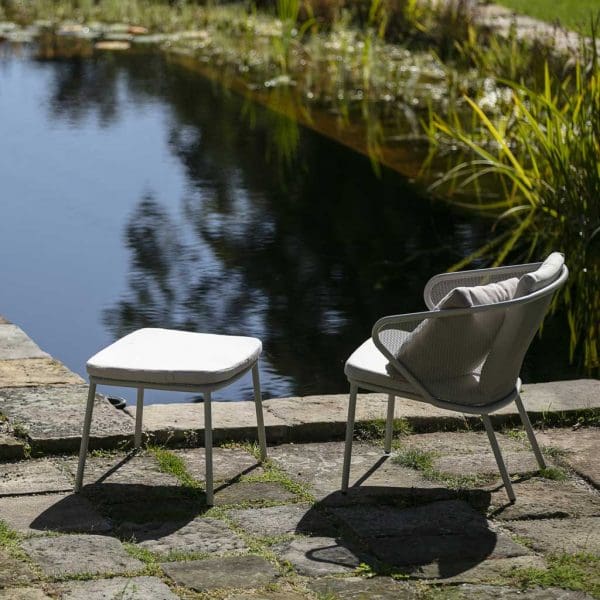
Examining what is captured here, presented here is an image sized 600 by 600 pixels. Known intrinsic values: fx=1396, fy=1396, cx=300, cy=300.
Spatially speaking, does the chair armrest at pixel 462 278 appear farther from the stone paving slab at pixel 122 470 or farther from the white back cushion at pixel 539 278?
the stone paving slab at pixel 122 470

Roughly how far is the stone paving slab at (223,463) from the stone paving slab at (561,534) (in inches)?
33.1

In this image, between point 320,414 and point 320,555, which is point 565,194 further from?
point 320,555

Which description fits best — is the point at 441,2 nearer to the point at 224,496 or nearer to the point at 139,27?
the point at 139,27

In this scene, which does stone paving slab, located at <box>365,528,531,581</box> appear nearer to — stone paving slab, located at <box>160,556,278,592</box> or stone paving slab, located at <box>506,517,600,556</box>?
stone paving slab, located at <box>506,517,600,556</box>

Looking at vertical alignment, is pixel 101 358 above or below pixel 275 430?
above

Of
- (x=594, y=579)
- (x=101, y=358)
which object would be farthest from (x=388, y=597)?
(x=101, y=358)

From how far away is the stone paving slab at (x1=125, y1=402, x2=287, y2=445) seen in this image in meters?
4.39

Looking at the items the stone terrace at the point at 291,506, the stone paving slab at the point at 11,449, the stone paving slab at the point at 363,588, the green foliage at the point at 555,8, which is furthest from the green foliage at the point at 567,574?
the green foliage at the point at 555,8

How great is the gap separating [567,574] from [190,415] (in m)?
1.55

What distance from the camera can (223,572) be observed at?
3383 millimetres

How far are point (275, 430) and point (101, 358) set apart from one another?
2.52ft

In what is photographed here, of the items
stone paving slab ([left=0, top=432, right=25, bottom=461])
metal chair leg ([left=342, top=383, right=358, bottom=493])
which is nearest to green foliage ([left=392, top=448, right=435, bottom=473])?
metal chair leg ([left=342, top=383, right=358, bottom=493])

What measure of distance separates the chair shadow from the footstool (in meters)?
0.38

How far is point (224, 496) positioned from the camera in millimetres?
3955
